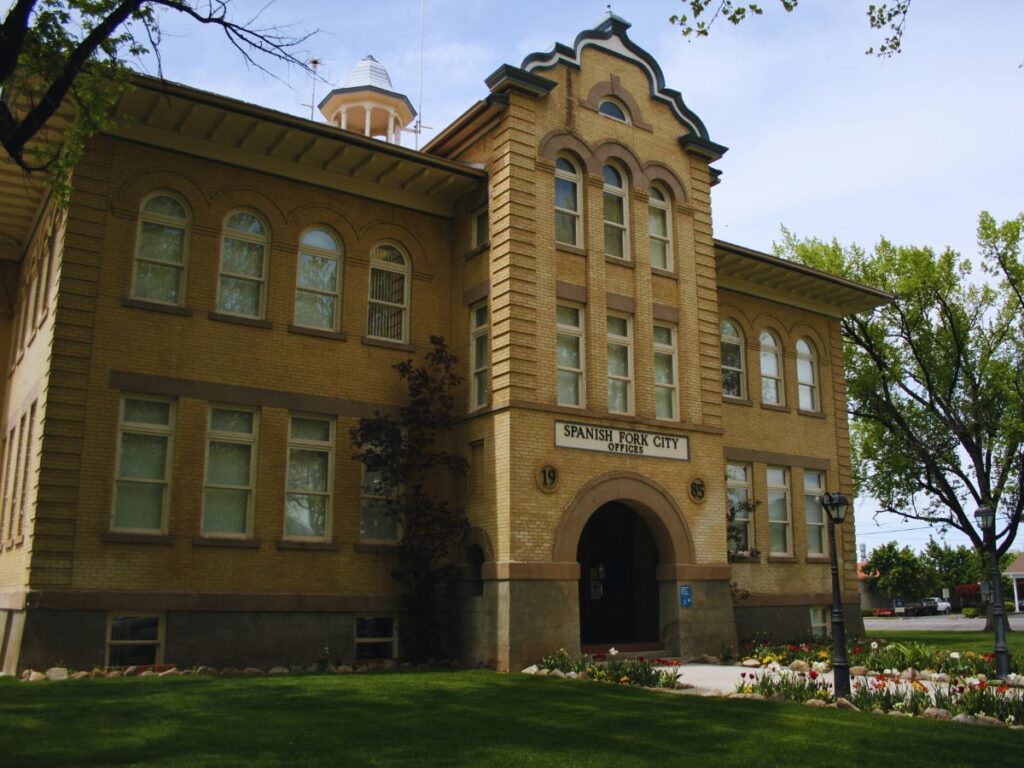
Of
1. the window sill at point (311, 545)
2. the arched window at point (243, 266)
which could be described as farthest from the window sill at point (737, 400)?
the arched window at point (243, 266)

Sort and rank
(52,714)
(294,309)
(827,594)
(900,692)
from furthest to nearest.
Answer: (827,594)
(294,309)
(900,692)
(52,714)

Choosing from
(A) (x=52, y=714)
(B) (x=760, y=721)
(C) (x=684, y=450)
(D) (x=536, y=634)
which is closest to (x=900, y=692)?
(B) (x=760, y=721)

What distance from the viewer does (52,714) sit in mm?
11078

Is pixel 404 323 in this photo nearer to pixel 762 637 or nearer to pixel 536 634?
pixel 536 634

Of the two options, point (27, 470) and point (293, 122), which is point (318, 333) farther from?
point (27, 470)

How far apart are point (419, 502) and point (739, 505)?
31.4ft

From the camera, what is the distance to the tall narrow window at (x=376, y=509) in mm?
19766

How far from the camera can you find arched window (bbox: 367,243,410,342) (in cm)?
2083

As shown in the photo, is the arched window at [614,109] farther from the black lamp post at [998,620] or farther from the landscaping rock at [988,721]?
the landscaping rock at [988,721]

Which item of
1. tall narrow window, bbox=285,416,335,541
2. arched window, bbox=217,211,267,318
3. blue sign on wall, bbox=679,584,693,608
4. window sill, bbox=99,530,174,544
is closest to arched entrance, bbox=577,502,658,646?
blue sign on wall, bbox=679,584,693,608

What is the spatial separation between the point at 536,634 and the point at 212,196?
10400 mm

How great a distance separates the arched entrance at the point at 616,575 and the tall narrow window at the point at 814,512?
6.54 metres

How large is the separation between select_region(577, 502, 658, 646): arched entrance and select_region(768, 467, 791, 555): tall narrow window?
5080mm

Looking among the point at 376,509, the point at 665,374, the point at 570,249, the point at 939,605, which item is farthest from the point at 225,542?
the point at 939,605
